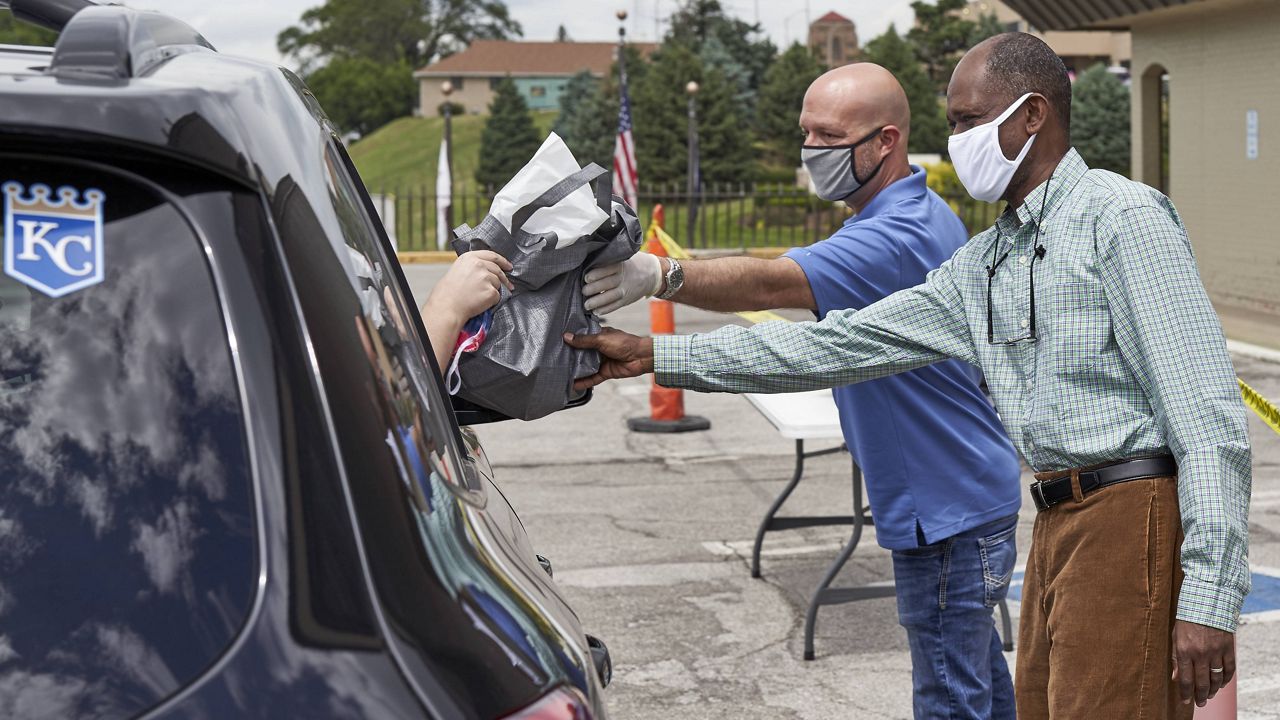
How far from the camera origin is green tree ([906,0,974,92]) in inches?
2307

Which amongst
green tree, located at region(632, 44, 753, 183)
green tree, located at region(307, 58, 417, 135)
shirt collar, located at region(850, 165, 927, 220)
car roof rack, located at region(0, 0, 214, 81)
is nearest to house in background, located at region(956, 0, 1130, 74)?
green tree, located at region(632, 44, 753, 183)

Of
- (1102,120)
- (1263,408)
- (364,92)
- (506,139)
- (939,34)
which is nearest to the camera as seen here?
(1263,408)

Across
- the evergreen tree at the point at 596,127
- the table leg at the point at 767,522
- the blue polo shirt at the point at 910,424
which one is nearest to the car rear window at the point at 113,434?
the blue polo shirt at the point at 910,424

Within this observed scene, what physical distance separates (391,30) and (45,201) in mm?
128801

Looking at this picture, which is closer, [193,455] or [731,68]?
[193,455]

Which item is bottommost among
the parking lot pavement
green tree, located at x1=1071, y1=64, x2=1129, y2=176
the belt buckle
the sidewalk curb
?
the parking lot pavement

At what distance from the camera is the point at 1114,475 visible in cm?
289

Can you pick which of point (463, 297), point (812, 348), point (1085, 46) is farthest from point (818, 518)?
point (1085, 46)

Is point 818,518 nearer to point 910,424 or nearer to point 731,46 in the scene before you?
point 910,424

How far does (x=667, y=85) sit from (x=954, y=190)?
13.7 metres

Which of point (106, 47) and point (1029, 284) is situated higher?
point (106, 47)

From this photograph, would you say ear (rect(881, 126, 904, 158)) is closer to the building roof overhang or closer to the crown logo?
the crown logo

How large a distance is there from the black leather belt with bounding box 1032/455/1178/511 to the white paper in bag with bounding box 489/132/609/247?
1.09m

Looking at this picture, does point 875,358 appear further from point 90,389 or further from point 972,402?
point 90,389
